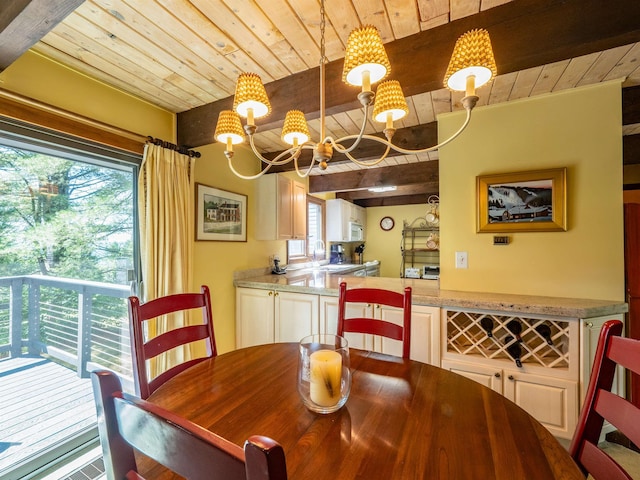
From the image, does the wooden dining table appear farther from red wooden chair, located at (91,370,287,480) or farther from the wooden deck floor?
the wooden deck floor

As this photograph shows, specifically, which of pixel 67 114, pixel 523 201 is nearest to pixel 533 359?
pixel 523 201

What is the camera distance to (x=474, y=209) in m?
2.18

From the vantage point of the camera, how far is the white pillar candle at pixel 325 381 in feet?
2.96

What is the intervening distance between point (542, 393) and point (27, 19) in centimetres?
318

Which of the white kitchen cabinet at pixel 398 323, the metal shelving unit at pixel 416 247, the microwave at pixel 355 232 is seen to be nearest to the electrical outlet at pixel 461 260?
the white kitchen cabinet at pixel 398 323

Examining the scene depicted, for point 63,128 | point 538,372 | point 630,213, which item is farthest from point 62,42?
point 630,213

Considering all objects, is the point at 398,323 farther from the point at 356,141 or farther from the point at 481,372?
the point at 356,141

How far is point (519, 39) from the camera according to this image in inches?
51.8

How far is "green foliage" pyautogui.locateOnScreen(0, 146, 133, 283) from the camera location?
157 centimetres

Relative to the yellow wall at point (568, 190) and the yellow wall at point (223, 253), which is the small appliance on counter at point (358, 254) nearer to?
the yellow wall at point (223, 253)

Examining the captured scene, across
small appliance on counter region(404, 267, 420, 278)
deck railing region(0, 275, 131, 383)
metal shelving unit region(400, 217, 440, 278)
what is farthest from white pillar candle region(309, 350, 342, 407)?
metal shelving unit region(400, 217, 440, 278)

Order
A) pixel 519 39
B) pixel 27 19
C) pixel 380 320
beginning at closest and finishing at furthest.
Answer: pixel 27 19
pixel 519 39
pixel 380 320

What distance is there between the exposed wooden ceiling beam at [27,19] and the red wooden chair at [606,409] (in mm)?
2130

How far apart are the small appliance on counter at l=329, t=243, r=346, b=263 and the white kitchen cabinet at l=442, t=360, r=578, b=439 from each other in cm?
364
